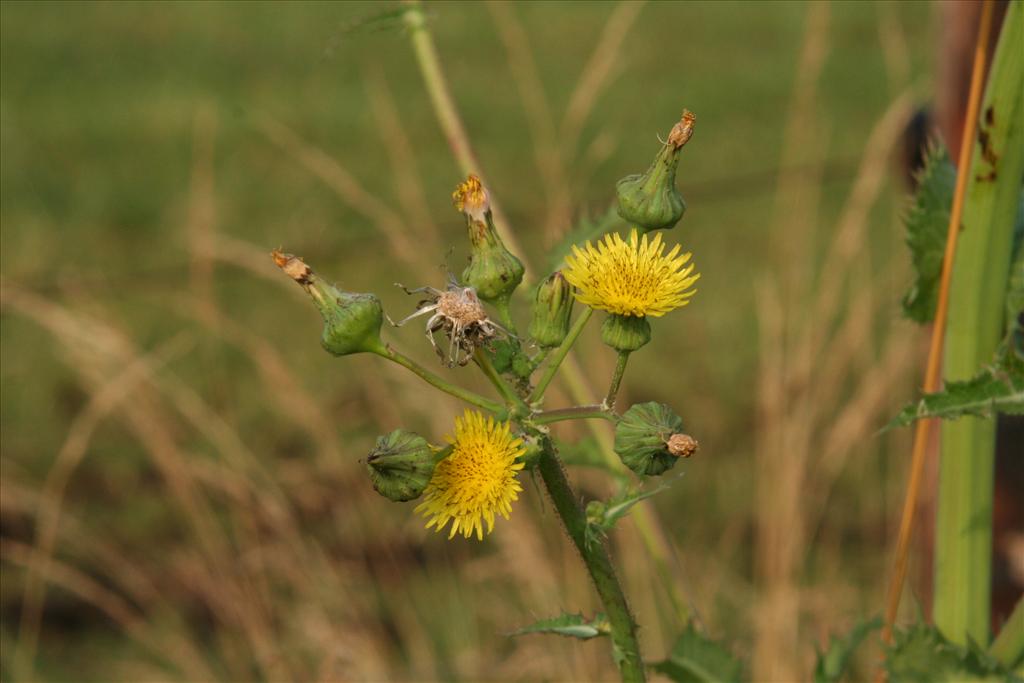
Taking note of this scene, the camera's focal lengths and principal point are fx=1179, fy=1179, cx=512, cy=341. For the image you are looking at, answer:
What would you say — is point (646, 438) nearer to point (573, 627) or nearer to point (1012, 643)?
point (573, 627)

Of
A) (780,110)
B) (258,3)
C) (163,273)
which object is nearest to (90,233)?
(163,273)

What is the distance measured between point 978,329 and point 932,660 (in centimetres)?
32

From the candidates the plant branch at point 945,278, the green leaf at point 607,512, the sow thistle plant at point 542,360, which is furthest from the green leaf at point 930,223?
the green leaf at point 607,512

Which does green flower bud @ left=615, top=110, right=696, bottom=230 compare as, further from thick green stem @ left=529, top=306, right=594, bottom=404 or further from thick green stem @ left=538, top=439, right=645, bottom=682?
thick green stem @ left=538, top=439, right=645, bottom=682

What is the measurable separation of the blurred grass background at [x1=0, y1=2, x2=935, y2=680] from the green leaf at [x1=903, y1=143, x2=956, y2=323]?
371 millimetres

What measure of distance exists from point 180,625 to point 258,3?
5.26 metres

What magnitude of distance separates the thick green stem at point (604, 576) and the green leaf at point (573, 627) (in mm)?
15

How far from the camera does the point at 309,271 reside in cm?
95

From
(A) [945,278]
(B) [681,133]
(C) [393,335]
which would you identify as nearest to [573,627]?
(B) [681,133]

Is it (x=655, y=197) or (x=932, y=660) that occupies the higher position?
(x=655, y=197)

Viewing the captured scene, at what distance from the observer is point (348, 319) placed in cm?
89

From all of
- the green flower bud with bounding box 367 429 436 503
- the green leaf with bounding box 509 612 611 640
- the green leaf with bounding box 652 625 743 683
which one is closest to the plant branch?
the green leaf with bounding box 652 625 743 683

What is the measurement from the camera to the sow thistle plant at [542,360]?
832mm

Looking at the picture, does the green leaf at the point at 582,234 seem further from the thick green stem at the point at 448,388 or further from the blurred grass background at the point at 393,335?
the thick green stem at the point at 448,388
